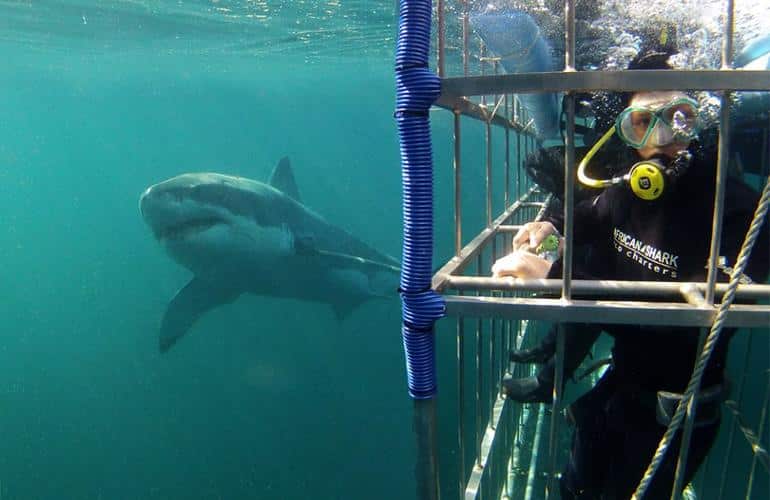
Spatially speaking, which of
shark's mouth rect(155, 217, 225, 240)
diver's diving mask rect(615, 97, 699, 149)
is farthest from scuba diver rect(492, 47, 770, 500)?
shark's mouth rect(155, 217, 225, 240)

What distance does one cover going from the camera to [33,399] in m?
25.0

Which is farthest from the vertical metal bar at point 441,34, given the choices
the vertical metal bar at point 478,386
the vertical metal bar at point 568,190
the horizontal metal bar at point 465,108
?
the vertical metal bar at point 478,386

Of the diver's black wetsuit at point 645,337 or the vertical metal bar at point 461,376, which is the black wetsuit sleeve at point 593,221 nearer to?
the diver's black wetsuit at point 645,337

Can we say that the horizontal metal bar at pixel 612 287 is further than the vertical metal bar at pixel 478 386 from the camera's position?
No

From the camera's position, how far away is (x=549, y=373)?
2.66 m

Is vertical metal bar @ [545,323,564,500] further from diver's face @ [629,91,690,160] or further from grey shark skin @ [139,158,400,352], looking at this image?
grey shark skin @ [139,158,400,352]

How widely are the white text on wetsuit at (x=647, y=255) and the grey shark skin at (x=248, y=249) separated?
6267mm

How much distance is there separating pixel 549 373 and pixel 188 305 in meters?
7.29

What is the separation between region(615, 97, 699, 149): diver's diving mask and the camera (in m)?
1.47

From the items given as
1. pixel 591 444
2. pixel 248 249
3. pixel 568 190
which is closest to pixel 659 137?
pixel 568 190

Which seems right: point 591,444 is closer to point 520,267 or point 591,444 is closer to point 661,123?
point 520,267

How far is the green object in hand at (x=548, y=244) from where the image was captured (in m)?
2.21

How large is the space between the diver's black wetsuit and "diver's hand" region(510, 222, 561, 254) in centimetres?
23

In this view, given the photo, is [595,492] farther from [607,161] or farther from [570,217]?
[607,161]
